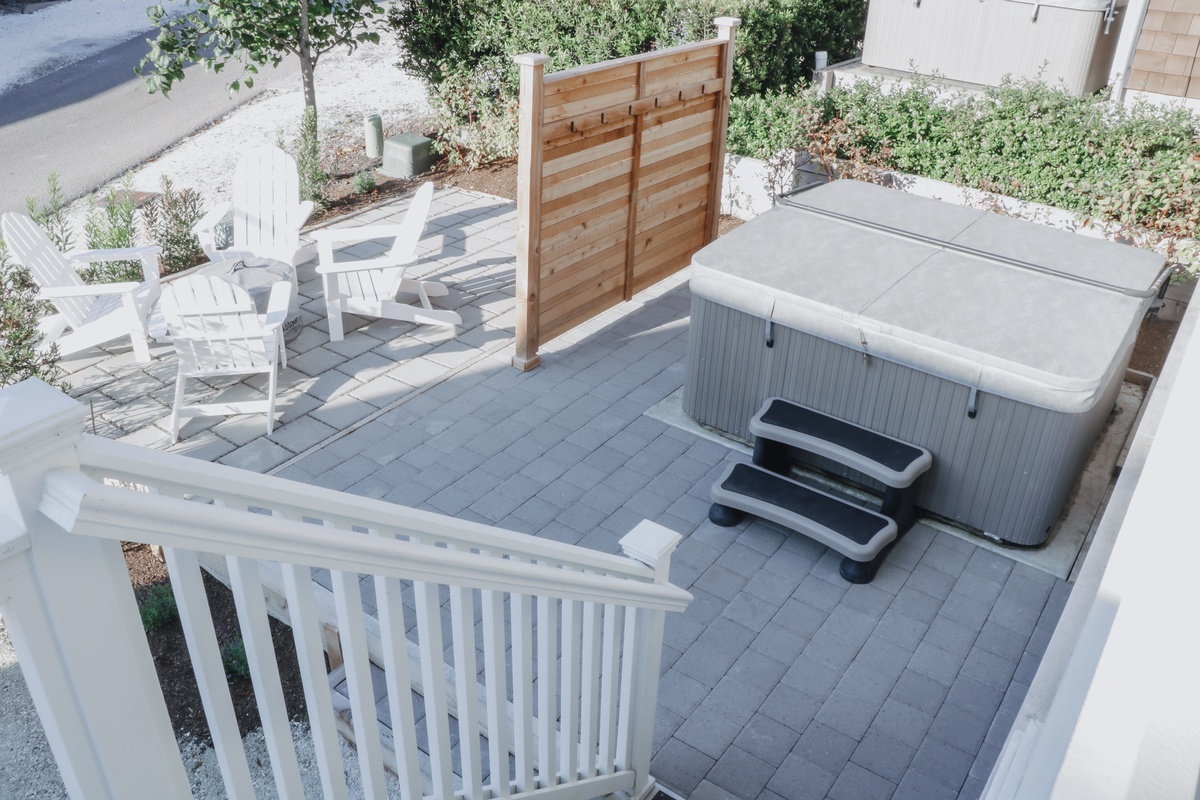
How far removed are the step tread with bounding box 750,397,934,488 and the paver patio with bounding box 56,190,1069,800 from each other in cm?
47

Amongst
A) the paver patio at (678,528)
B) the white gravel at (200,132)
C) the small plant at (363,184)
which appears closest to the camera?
the white gravel at (200,132)

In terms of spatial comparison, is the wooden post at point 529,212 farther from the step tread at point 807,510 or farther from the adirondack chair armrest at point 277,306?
the step tread at point 807,510

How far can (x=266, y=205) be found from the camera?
7.46 m

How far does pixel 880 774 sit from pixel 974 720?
552mm

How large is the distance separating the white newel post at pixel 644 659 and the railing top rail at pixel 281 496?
629 mm

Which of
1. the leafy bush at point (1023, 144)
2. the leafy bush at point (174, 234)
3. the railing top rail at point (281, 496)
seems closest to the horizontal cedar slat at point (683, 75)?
the leafy bush at point (1023, 144)

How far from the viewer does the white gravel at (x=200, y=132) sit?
373 cm

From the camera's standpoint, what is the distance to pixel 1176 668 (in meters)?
1.06

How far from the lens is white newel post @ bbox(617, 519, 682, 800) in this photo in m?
2.86

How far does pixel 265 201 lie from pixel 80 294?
62.7 inches

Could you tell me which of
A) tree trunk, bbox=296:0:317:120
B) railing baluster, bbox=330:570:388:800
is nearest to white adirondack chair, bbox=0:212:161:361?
tree trunk, bbox=296:0:317:120

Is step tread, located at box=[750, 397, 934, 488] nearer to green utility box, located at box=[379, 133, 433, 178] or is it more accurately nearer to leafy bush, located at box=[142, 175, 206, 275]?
leafy bush, located at box=[142, 175, 206, 275]

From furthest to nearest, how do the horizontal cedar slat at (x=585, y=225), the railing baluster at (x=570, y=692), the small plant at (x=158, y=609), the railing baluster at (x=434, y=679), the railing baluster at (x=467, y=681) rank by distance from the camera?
the horizontal cedar slat at (x=585, y=225)
the small plant at (x=158, y=609)
the railing baluster at (x=570, y=692)
the railing baluster at (x=467, y=681)
the railing baluster at (x=434, y=679)

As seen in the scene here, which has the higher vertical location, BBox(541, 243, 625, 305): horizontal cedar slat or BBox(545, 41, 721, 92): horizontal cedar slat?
BBox(545, 41, 721, 92): horizontal cedar slat
